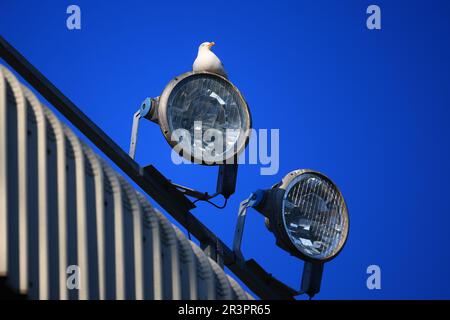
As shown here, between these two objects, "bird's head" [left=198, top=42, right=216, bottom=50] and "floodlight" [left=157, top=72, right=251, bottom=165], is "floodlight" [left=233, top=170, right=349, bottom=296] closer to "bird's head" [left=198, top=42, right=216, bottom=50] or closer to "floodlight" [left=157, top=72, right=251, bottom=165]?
"floodlight" [left=157, top=72, right=251, bottom=165]

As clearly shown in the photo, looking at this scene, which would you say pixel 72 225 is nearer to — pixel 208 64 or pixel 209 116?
pixel 209 116

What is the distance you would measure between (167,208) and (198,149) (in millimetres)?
771

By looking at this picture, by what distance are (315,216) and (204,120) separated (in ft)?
6.11

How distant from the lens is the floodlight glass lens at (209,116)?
18.1m

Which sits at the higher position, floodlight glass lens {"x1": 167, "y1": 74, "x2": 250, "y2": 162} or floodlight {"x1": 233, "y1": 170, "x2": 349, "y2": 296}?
floodlight glass lens {"x1": 167, "y1": 74, "x2": 250, "y2": 162}

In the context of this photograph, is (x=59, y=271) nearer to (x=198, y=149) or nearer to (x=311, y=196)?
(x=198, y=149)

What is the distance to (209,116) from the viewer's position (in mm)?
18438

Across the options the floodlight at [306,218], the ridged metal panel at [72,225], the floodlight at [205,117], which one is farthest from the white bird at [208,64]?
the ridged metal panel at [72,225]

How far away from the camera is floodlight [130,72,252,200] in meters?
17.9

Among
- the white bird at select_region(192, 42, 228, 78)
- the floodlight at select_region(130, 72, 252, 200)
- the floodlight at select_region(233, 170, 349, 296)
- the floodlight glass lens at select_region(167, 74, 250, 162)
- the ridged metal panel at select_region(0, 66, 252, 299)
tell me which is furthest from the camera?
the white bird at select_region(192, 42, 228, 78)

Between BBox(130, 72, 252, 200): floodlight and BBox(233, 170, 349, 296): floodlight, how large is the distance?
483 millimetres

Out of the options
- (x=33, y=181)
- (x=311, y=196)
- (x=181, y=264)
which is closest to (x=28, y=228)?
(x=33, y=181)

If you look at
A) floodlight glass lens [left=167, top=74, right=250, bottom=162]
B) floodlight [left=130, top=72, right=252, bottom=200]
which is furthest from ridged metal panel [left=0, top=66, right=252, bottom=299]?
floodlight glass lens [left=167, top=74, right=250, bottom=162]
